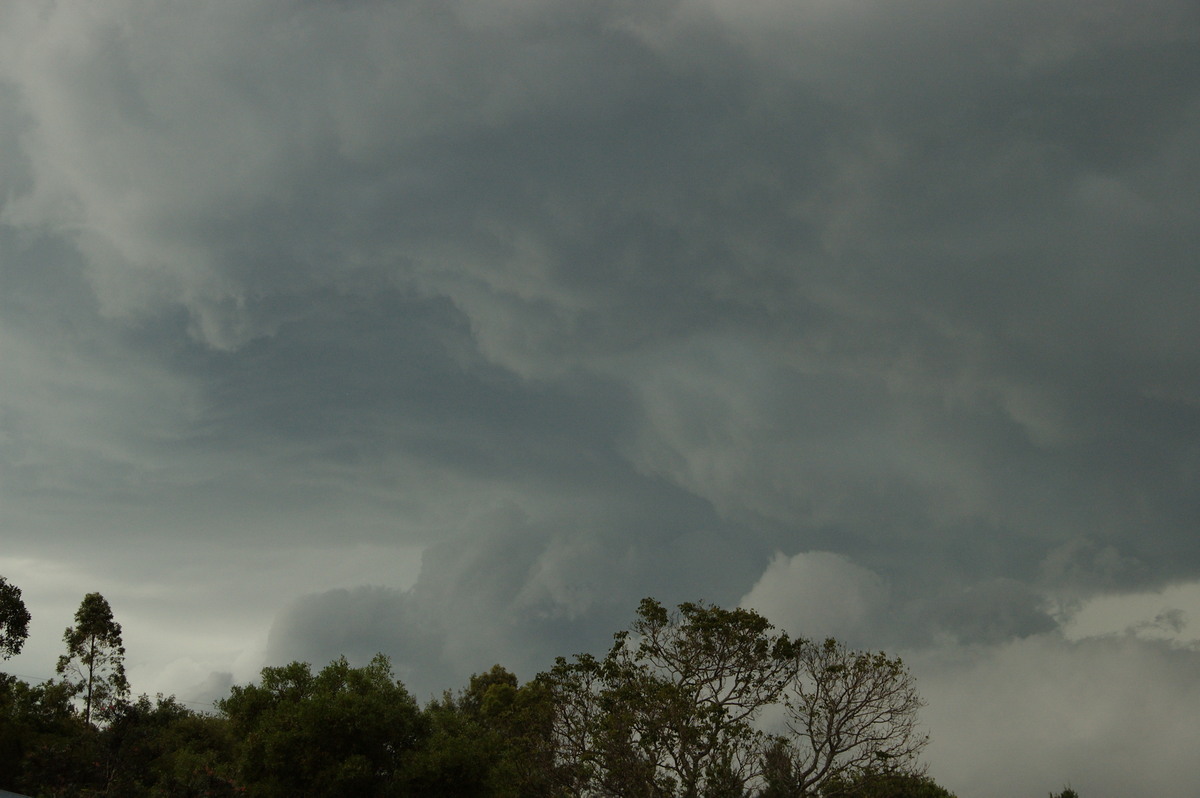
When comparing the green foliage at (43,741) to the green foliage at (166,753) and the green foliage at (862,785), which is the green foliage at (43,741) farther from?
the green foliage at (862,785)

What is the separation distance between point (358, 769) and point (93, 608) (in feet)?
100

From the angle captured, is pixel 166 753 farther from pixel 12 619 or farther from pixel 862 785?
pixel 862 785

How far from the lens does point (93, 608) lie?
54.1 metres

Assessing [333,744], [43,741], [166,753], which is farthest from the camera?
[166,753]

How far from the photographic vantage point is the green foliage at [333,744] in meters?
32.7

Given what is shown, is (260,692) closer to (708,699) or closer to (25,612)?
(708,699)

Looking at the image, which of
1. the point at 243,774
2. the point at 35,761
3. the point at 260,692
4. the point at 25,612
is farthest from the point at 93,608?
the point at 243,774

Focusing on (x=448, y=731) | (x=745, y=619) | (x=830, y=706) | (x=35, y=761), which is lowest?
(x=35, y=761)

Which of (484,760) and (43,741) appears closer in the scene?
(484,760)

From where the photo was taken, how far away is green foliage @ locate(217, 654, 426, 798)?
32.7 m

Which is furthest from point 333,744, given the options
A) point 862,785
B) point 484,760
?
point 862,785

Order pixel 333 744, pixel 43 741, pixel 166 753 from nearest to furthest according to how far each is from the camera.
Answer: pixel 333 744
pixel 43 741
pixel 166 753

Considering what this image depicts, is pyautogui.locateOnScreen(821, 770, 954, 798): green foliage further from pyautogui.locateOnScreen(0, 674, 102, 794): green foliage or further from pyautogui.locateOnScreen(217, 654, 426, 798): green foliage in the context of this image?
pyautogui.locateOnScreen(0, 674, 102, 794): green foliage

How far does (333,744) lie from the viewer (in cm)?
3334
